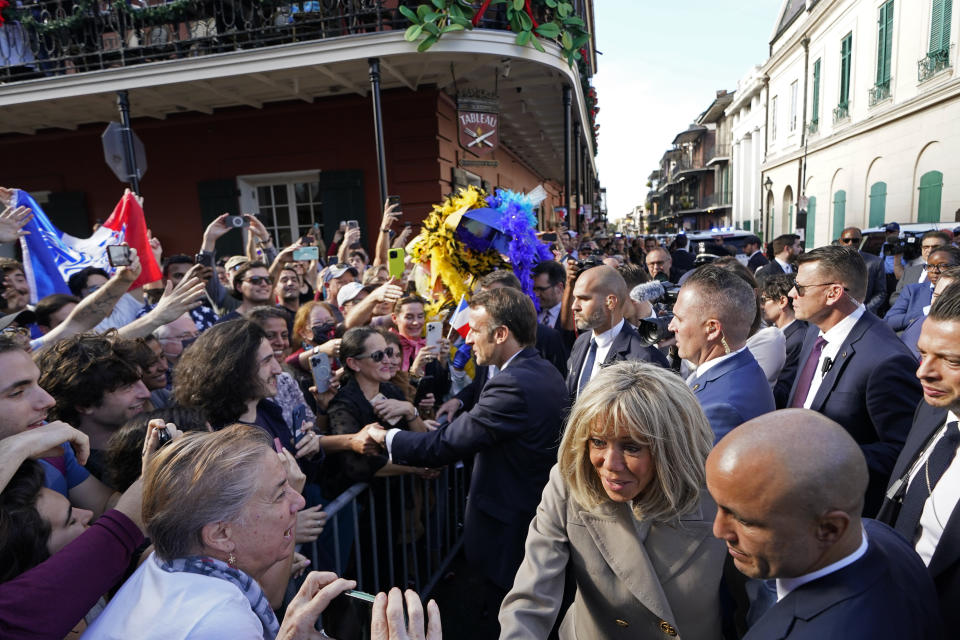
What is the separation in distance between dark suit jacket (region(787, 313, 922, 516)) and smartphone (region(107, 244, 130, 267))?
12.8ft

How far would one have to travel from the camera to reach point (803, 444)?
1.16 metres

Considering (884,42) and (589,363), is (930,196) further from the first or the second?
(589,363)

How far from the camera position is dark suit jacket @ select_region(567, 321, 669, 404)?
3381 mm

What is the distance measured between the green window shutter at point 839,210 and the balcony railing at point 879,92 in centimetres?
365

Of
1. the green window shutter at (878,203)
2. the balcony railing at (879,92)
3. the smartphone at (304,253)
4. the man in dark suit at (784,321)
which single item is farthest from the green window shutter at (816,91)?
the smartphone at (304,253)

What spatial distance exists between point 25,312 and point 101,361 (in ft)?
6.38

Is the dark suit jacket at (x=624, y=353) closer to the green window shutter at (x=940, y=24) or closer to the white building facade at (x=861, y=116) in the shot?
the white building facade at (x=861, y=116)

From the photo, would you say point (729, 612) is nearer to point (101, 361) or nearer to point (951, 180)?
point (101, 361)

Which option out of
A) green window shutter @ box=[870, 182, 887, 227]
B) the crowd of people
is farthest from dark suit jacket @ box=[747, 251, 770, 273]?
green window shutter @ box=[870, 182, 887, 227]

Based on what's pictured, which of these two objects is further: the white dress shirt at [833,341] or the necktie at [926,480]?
the white dress shirt at [833,341]

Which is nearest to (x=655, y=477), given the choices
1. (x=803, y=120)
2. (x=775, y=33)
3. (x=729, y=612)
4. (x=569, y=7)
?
(x=729, y=612)

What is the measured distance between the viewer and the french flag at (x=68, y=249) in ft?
16.2

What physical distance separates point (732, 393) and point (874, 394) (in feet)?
2.82

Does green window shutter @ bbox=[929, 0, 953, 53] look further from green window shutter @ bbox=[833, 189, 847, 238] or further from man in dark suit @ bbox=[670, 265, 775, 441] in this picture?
man in dark suit @ bbox=[670, 265, 775, 441]
